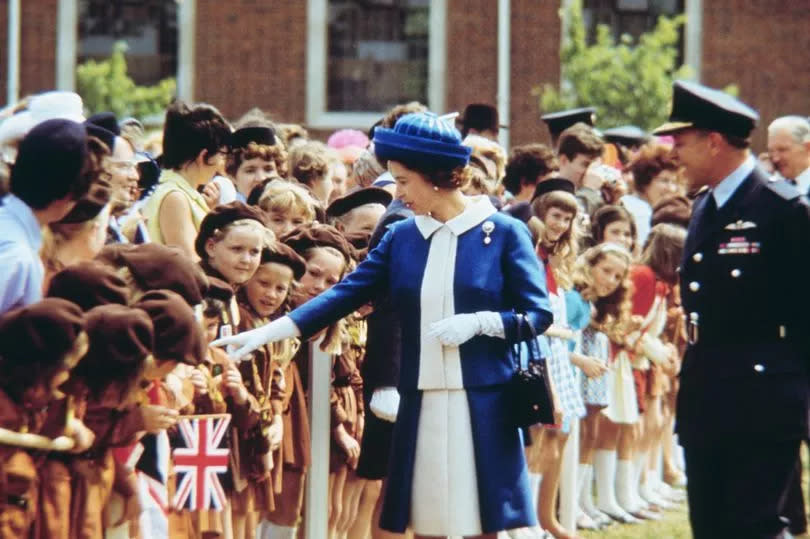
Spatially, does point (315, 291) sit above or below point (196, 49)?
below

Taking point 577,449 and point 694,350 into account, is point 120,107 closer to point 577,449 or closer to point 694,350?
point 577,449

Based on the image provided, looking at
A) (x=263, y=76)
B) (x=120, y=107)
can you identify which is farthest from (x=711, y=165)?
(x=263, y=76)

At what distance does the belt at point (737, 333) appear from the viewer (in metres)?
7.02

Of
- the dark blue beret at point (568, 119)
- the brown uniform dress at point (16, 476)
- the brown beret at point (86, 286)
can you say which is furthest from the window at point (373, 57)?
the brown uniform dress at point (16, 476)

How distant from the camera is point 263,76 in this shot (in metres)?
28.9

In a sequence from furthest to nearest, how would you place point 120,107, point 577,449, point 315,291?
point 120,107 < point 577,449 < point 315,291

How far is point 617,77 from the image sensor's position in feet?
85.3

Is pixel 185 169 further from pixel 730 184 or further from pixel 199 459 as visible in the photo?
pixel 730 184

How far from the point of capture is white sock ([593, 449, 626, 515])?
37.6 ft

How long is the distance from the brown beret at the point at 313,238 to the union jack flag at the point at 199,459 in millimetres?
1480

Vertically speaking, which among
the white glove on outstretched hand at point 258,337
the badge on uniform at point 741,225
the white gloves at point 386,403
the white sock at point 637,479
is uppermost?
the badge on uniform at point 741,225

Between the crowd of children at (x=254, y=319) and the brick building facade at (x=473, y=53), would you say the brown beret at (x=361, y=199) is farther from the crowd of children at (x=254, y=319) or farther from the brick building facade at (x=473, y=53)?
the brick building facade at (x=473, y=53)

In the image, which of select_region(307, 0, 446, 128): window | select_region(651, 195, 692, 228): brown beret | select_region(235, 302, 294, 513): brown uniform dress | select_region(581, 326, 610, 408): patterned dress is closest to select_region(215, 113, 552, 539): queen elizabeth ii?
select_region(235, 302, 294, 513): brown uniform dress

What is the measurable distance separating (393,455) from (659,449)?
586 cm
